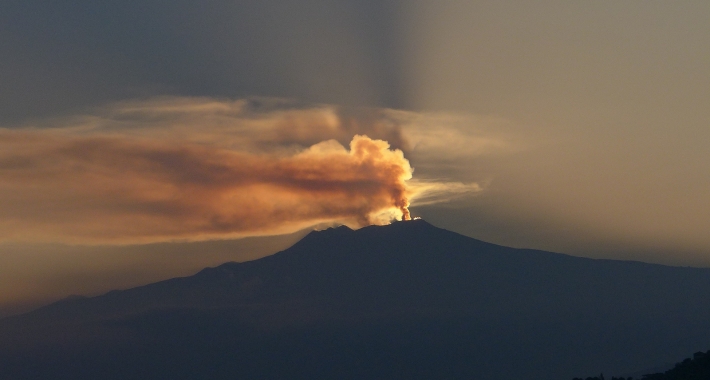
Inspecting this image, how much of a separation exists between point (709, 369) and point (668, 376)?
201cm

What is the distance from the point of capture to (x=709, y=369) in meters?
42.2

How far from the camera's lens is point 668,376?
43562 millimetres
